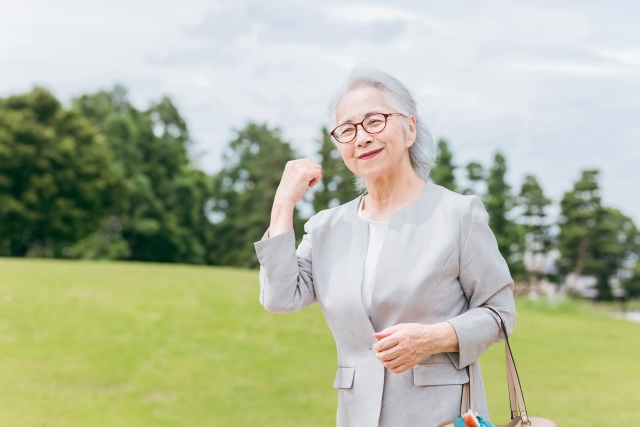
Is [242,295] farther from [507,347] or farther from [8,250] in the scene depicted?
[8,250]

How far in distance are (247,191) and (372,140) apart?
25.2 metres

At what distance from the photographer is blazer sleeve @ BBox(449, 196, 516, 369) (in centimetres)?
152

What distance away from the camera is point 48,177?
2208 centimetres

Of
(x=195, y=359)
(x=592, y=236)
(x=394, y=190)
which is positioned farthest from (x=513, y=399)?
(x=592, y=236)

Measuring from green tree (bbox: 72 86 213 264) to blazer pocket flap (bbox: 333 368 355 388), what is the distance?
2339cm

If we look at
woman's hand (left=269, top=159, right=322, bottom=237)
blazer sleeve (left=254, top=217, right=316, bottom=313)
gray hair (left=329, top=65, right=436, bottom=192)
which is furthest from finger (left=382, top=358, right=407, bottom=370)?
gray hair (left=329, top=65, right=436, bottom=192)

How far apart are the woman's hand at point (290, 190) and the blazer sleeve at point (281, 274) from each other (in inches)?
1.1

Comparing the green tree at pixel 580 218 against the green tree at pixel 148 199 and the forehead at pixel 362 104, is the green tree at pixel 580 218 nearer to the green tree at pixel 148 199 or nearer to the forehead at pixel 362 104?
the green tree at pixel 148 199

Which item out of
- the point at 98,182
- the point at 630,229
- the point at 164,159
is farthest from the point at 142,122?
the point at 630,229

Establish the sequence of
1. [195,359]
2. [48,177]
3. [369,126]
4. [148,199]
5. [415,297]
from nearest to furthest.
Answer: [415,297] → [369,126] → [195,359] → [48,177] → [148,199]

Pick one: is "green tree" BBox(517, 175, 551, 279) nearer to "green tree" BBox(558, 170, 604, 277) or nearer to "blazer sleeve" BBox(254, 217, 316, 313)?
"green tree" BBox(558, 170, 604, 277)

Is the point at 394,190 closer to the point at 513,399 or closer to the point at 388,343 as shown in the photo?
the point at 388,343

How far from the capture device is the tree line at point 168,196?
1917 cm

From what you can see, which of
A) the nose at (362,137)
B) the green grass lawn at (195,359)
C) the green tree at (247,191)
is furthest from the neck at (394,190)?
the green tree at (247,191)
